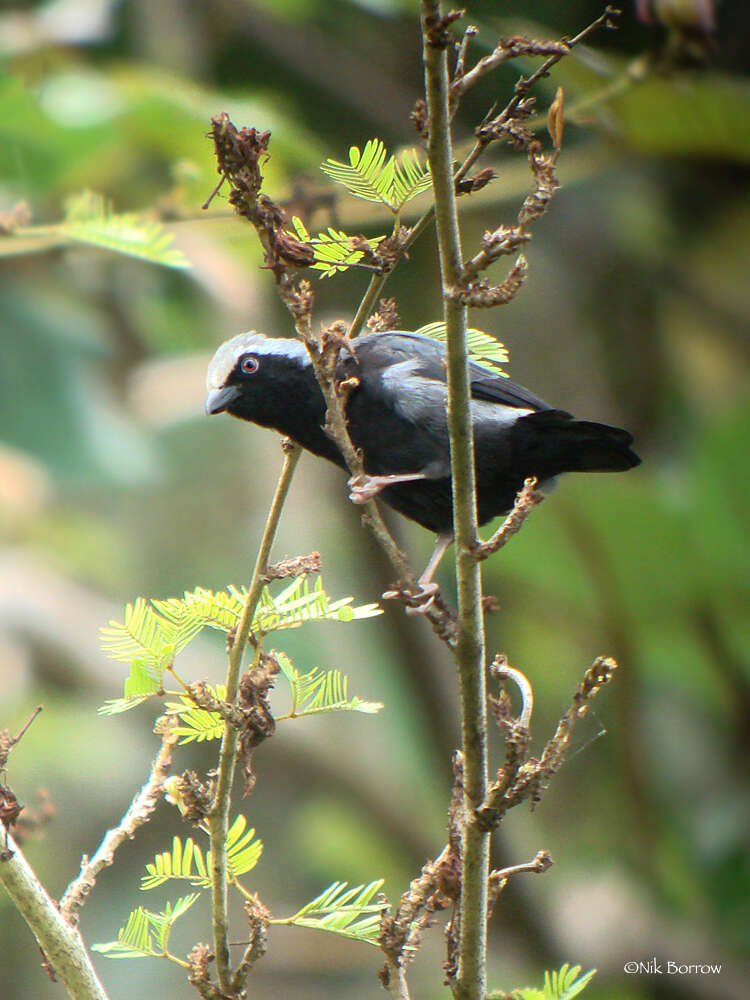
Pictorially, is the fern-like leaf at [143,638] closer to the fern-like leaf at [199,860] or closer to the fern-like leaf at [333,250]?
the fern-like leaf at [199,860]

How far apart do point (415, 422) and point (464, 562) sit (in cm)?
124

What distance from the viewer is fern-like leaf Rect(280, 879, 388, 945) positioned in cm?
162

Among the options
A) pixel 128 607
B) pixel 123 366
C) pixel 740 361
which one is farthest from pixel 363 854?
pixel 128 607

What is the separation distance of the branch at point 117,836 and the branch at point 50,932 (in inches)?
3.0

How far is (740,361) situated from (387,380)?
4516 millimetres

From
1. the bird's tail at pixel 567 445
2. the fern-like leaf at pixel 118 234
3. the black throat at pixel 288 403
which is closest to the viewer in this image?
the fern-like leaf at pixel 118 234

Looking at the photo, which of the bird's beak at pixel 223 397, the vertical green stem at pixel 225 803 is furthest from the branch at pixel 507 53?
the bird's beak at pixel 223 397

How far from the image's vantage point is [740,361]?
6641mm

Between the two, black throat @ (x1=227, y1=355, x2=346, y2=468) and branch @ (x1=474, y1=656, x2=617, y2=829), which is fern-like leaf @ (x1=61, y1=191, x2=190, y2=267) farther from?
branch @ (x1=474, y1=656, x2=617, y2=829)

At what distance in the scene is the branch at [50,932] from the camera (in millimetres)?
1551

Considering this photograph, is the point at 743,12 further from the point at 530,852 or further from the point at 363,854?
the point at 363,854

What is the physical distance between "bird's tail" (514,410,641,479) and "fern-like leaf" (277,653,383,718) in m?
1.01

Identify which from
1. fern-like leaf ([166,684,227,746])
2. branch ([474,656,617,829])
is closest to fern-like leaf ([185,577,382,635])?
fern-like leaf ([166,684,227,746])

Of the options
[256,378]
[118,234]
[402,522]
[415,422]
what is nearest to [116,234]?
[118,234]
